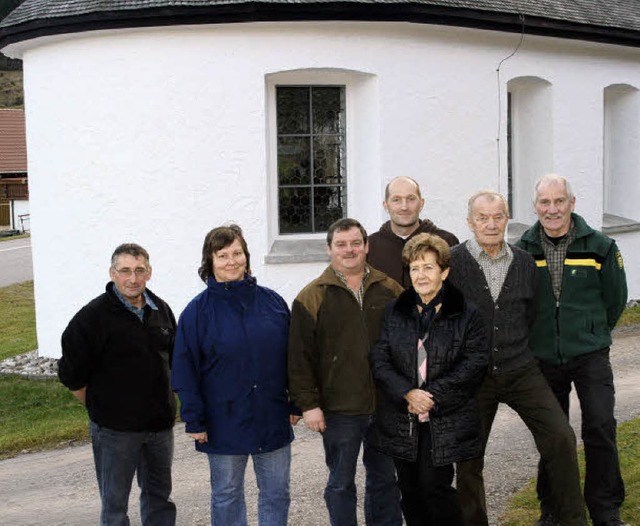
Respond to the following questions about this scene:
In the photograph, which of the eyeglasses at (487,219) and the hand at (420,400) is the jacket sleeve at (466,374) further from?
the eyeglasses at (487,219)

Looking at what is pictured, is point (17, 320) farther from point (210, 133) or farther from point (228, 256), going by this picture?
point (228, 256)

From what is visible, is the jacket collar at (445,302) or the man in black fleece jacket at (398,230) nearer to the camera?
the jacket collar at (445,302)

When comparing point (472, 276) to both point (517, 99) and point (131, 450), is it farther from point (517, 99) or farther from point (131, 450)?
point (517, 99)

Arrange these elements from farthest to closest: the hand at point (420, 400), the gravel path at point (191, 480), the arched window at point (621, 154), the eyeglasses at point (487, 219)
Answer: the arched window at point (621, 154)
the gravel path at point (191, 480)
the eyeglasses at point (487, 219)
the hand at point (420, 400)

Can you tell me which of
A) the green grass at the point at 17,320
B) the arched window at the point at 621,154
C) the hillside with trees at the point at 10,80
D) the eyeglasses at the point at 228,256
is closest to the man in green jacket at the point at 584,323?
the eyeglasses at the point at 228,256

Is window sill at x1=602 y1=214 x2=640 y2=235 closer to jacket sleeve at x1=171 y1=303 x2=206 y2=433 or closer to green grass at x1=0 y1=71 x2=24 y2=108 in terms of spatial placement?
jacket sleeve at x1=171 y1=303 x2=206 y2=433

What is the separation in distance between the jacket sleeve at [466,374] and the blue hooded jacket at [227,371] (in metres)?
0.86

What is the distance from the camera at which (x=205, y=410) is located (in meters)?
4.68

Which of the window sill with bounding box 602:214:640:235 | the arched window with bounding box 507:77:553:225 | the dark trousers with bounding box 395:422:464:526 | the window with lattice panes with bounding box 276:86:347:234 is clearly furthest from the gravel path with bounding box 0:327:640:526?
the window sill with bounding box 602:214:640:235

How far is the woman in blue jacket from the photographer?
4602 millimetres

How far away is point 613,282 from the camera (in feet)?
17.0

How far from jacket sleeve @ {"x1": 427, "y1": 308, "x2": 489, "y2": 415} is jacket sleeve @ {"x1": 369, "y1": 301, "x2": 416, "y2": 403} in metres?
0.14

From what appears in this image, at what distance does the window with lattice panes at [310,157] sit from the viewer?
11.3 meters

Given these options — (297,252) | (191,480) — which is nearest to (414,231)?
(191,480)
